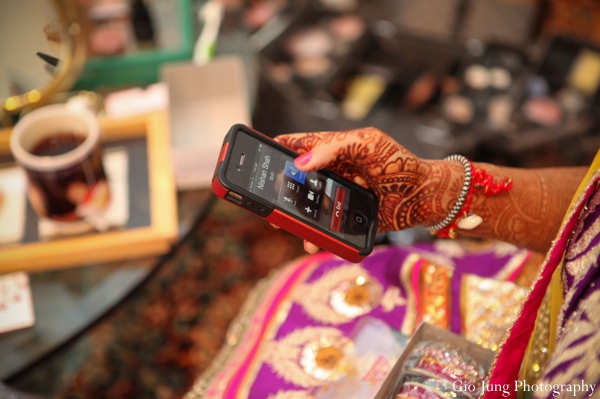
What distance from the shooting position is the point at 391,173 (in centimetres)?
73

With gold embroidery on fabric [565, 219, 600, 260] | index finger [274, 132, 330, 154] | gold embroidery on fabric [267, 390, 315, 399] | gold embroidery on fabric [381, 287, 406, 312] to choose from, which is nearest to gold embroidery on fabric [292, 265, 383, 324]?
gold embroidery on fabric [381, 287, 406, 312]

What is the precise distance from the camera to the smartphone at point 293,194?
0.66 m

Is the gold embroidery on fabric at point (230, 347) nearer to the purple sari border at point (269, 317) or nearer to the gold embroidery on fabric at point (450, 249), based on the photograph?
the purple sari border at point (269, 317)

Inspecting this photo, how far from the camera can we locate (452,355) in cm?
63

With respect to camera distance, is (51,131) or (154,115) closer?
(51,131)

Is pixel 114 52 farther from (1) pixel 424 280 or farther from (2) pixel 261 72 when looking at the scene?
(1) pixel 424 280

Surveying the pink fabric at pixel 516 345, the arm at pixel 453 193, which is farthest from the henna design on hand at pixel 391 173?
the pink fabric at pixel 516 345

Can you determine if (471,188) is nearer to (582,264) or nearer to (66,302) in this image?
(582,264)

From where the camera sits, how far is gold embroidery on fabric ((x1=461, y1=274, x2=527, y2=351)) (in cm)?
78

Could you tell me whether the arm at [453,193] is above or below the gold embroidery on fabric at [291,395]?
above

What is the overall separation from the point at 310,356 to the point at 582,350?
446 millimetres

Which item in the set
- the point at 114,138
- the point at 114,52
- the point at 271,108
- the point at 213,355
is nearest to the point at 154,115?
the point at 114,138

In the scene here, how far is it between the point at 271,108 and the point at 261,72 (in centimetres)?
20

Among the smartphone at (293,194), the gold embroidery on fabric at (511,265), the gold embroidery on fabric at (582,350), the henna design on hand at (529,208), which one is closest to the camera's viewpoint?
the gold embroidery on fabric at (582,350)
